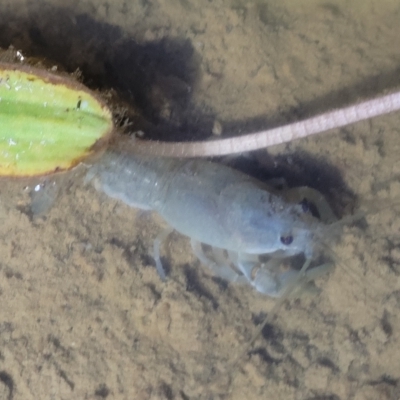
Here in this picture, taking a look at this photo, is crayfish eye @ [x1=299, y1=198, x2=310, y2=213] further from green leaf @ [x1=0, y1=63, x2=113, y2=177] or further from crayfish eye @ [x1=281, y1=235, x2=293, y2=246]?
green leaf @ [x1=0, y1=63, x2=113, y2=177]

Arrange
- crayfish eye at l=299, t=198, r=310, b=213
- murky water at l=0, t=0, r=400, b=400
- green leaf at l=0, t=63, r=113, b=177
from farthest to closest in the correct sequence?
crayfish eye at l=299, t=198, r=310, b=213 → murky water at l=0, t=0, r=400, b=400 → green leaf at l=0, t=63, r=113, b=177

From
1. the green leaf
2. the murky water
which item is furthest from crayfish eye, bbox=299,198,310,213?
the green leaf

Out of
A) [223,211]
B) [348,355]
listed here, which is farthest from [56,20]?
[348,355]

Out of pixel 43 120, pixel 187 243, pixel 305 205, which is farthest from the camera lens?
pixel 187 243

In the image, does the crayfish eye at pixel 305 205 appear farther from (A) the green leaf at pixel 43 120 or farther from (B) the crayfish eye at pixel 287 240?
(A) the green leaf at pixel 43 120

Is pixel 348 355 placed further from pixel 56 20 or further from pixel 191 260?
pixel 56 20

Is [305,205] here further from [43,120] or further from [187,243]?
[43,120]

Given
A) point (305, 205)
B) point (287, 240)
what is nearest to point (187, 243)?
point (287, 240)
